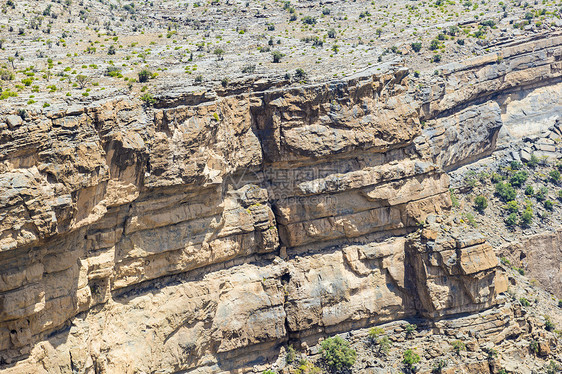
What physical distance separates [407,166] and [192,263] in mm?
20827

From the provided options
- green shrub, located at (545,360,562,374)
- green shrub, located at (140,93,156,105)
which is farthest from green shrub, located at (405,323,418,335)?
green shrub, located at (140,93,156,105)

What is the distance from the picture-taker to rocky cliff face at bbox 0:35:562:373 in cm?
5453

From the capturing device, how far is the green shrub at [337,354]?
227ft

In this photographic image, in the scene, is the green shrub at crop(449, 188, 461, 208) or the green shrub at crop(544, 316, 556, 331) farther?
the green shrub at crop(449, 188, 461, 208)

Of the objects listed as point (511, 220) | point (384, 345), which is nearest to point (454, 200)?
point (511, 220)

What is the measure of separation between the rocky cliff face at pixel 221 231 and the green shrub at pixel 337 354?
6.33 ft

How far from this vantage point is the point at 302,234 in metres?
71.3

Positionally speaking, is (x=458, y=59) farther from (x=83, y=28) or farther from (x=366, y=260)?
(x=83, y=28)

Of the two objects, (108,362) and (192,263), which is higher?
(192,263)

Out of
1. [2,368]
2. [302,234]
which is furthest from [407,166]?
[2,368]

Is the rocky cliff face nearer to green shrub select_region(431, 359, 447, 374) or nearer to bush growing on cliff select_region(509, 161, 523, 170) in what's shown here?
green shrub select_region(431, 359, 447, 374)

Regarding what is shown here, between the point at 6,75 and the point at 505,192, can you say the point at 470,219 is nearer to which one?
the point at 505,192

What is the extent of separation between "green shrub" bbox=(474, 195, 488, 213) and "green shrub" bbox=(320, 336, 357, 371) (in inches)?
947

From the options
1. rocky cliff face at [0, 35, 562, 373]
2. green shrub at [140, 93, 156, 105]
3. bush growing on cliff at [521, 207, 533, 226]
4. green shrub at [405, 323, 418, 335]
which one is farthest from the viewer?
bush growing on cliff at [521, 207, 533, 226]
